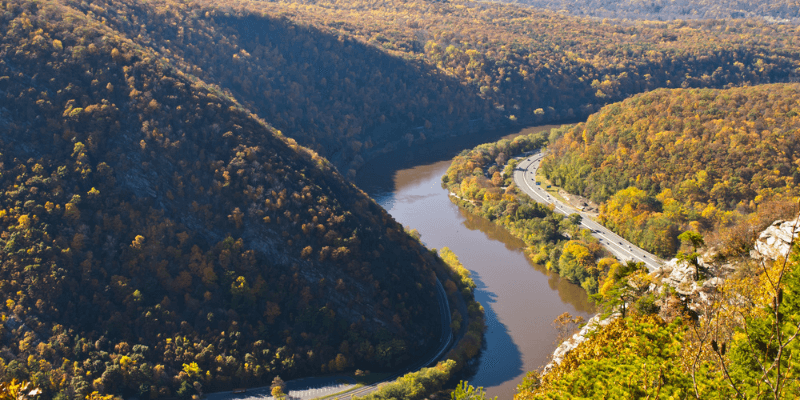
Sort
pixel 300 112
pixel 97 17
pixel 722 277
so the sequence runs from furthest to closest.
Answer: pixel 300 112, pixel 97 17, pixel 722 277

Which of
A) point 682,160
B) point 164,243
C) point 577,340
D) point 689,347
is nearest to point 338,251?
point 164,243

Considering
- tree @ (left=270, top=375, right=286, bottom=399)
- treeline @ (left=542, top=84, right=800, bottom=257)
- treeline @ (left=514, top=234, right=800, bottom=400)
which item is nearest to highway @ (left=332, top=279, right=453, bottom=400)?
tree @ (left=270, top=375, right=286, bottom=399)

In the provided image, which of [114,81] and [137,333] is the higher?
[114,81]

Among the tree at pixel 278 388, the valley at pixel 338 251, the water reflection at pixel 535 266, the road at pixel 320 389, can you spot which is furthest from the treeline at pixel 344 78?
the tree at pixel 278 388

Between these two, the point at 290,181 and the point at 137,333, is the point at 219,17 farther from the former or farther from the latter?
the point at 137,333

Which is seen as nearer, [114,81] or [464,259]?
[114,81]

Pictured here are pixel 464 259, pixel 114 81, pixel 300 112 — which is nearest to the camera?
pixel 114 81

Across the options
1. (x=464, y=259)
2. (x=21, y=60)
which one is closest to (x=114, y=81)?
(x=21, y=60)
